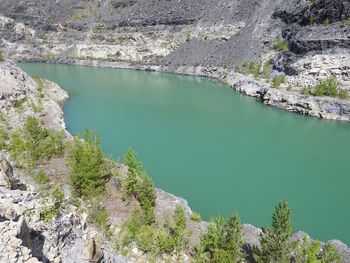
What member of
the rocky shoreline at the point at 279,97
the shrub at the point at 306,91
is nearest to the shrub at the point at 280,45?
the rocky shoreline at the point at 279,97

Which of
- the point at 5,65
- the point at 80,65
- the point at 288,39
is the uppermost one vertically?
the point at 288,39

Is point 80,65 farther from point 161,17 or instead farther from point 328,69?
point 328,69

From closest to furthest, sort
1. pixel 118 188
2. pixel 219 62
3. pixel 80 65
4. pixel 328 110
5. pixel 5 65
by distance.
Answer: pixel 118 188 < pixel 5 65 < pixel 328 110 < pixel 219 62 < pixel 80 65

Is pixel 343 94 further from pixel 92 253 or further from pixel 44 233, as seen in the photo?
pixel 44 233

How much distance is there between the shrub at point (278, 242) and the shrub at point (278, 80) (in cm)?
3858

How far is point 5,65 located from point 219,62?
43095mm

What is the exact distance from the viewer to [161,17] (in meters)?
86.7

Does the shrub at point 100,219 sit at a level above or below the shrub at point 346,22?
below

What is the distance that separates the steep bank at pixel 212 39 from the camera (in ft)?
150

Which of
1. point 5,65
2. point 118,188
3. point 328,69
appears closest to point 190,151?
point 118,188

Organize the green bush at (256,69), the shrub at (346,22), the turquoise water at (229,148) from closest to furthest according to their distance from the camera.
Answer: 1. the turquoise water at (229,148)
2. the shrub at (346,22)
3. the green bush at (256,69)

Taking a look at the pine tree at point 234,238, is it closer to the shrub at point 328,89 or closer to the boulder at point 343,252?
the boulder at point 343,252

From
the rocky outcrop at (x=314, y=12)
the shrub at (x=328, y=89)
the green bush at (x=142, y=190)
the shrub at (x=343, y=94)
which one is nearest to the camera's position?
the green bush at (x=142, y=190)

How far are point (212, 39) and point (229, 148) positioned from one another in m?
49.6
